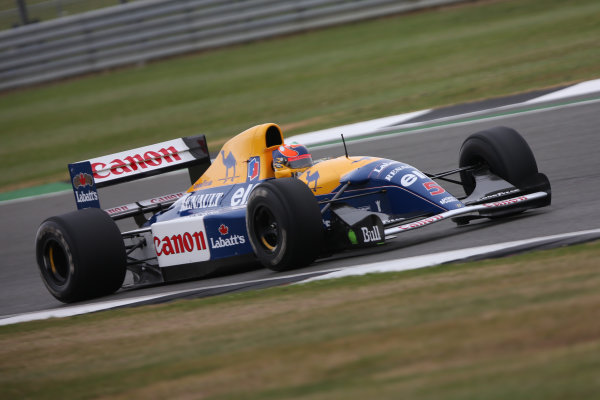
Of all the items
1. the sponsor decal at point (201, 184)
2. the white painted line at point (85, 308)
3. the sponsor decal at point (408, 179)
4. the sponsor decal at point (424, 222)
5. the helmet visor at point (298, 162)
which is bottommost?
the white painted line at point (85, 308)

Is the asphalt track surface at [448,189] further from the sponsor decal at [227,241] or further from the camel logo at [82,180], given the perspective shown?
the camel logo at [82,180]

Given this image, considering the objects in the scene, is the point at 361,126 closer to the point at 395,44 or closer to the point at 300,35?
the point at 395,44

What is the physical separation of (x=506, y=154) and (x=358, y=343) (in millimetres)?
3903

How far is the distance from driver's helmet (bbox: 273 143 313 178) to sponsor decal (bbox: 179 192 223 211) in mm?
719

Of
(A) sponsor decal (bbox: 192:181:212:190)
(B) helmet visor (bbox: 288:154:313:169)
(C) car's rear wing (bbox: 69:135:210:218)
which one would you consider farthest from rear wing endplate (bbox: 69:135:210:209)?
(B) helmet visor (bbox: 288:154:313:169)

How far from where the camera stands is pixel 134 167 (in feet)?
33.2

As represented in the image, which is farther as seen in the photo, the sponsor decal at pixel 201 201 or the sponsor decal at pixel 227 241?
the sponsor decal at pixel 201 201

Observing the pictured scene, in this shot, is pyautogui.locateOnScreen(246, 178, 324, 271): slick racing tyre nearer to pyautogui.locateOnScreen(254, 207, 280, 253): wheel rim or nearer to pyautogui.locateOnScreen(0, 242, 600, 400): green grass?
pyautogui.locateOnScreen(254, 207, 280, 253): wheel rim

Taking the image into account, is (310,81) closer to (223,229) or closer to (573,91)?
(573,91)

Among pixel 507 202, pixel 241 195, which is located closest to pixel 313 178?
pixel 241 195

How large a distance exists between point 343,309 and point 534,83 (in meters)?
11.0

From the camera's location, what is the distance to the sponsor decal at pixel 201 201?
9195 millimetres

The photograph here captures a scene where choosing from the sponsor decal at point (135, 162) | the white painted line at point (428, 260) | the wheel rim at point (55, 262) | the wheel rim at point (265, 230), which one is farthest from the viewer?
the sponsor decal at point (135, 162)

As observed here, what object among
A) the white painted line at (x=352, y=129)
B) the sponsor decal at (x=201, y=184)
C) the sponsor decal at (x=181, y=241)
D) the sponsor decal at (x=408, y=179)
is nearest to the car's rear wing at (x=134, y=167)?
the sponsor decal at (x=201, y=184)
